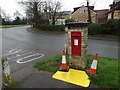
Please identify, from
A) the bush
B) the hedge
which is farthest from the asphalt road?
the bush

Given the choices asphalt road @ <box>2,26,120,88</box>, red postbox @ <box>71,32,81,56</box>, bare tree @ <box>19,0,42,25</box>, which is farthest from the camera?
bare tree @ <box>19,0,42,25</box>

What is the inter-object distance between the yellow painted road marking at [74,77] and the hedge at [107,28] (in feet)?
36.0

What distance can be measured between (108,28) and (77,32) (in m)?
10.7

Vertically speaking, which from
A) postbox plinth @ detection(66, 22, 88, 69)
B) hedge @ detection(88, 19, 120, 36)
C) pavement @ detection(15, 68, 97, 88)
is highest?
hedge @ detection(88, 19, 120, 36)

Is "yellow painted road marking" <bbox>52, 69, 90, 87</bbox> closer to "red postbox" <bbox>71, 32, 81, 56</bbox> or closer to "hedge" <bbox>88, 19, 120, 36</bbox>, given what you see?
"red postbox" <bbox>71, 32, 81, 56</bbox>

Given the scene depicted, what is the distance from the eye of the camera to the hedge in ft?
37.4

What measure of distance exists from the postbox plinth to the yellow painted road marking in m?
0.36

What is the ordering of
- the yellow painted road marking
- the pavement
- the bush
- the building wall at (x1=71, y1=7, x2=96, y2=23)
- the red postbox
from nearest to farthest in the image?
1. the pavement
2. the yellow painted road marking
3. the red postbox
4. the bush
5. the building wall at (x1=71, y1=7, x2=96, y2=23)

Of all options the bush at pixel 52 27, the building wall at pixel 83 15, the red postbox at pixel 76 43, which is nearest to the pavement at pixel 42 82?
the red postbox at pixel 76 43

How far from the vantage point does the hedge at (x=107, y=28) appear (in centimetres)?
1139

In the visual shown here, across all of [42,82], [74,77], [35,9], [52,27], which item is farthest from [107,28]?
[35,9]

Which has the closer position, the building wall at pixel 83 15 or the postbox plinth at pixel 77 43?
the postbox plinth at pixel 77 43

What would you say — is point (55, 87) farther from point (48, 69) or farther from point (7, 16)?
point (7, 16)

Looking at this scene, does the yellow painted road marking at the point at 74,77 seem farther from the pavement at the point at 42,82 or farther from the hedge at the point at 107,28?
the hedge at the point at 107,28
